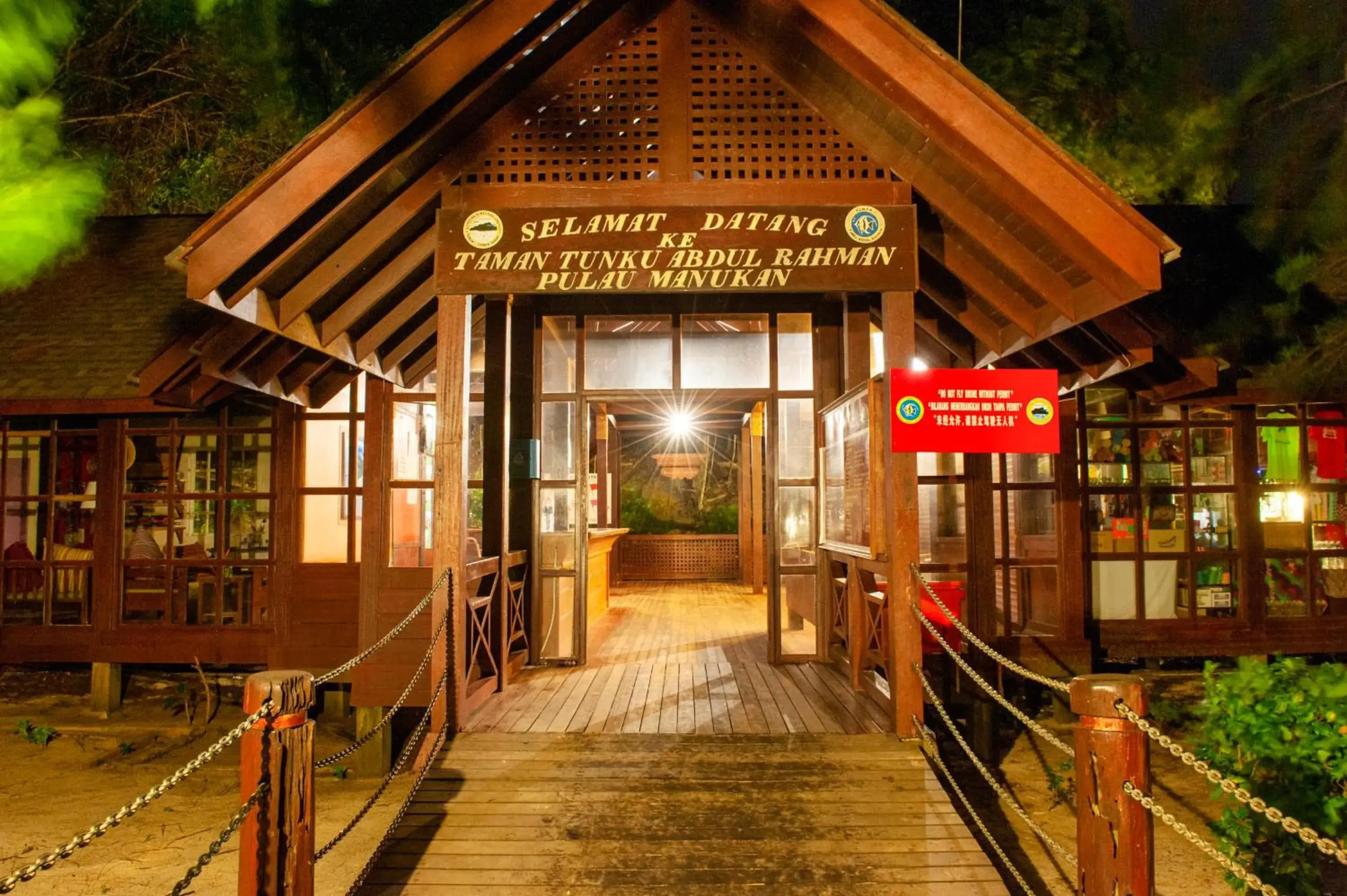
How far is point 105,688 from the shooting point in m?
8.89

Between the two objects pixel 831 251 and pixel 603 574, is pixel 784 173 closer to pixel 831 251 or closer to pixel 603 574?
pixel 831 251

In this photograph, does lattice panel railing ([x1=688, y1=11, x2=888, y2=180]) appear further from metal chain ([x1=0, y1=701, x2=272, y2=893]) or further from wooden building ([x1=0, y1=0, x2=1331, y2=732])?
metal chain ([x1=0, y1=701, x2=272, y2=893])

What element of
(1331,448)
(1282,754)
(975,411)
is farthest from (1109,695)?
(1331,448)

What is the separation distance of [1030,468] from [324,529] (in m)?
7.23

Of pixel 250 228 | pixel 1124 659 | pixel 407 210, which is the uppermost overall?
pixel 407 210

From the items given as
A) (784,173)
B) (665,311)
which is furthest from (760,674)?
(784,173)

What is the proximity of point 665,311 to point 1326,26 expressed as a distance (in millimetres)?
5402

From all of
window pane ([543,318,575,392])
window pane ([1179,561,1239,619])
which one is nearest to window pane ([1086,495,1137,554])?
window pane ([1179,561,1239,619])

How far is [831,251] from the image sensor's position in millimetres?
5160

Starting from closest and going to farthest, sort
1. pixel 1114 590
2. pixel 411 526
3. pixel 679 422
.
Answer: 1. pixel 411 526
2. pixel 1114 590
3. pixel 679 422

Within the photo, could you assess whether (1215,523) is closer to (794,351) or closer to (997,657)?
(794,351)

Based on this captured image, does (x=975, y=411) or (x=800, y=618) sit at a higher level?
(x=975, y=411)

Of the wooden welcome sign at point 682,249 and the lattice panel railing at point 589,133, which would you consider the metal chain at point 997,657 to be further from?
the lattice panel railing at point 589,133

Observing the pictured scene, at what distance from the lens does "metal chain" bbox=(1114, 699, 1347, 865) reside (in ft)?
7.51
